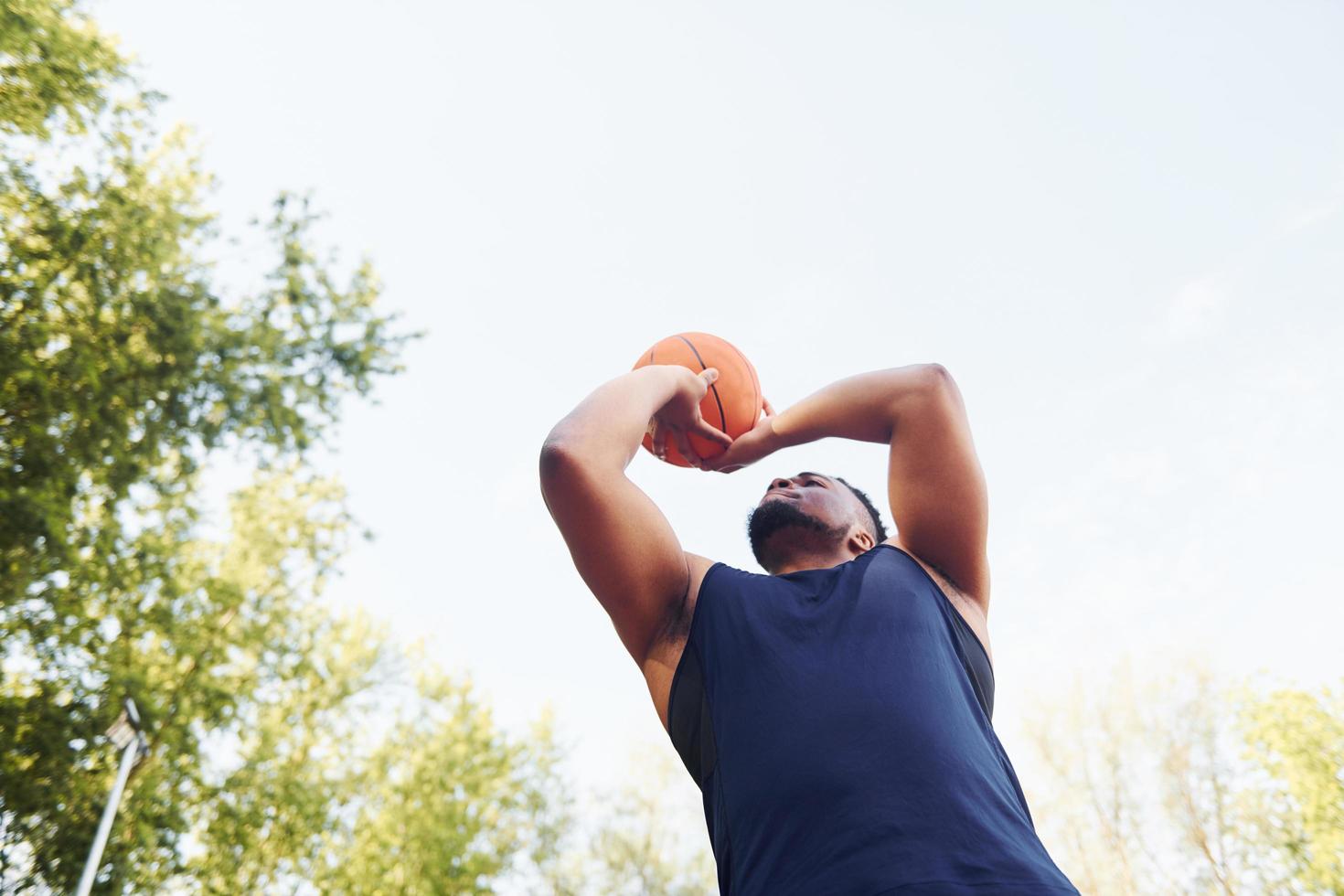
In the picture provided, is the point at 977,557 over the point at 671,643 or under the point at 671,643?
over

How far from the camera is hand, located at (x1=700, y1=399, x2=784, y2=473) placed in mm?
3076

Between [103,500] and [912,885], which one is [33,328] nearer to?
[103,500]

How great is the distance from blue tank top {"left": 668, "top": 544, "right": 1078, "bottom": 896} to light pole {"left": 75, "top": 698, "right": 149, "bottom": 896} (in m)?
11.4

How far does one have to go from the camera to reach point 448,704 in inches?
779

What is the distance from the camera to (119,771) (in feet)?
39.0

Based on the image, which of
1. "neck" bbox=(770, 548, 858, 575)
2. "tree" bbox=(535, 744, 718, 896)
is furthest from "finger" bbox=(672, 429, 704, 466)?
"tree" bbox=(535, 744, 718, 896)

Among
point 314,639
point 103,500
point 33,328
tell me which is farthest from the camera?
point 314,639

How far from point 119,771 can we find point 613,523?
12.5 metres

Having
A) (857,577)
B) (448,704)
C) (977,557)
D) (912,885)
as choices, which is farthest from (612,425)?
(448,704)

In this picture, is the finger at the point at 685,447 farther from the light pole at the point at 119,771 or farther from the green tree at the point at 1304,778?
the green tree at the point at 1304,778

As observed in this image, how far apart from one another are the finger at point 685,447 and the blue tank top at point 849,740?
0.77 metres

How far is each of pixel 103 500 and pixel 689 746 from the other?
35.7 ft

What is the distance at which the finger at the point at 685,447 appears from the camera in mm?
3166

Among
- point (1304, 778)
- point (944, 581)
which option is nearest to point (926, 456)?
point (944, 581)
